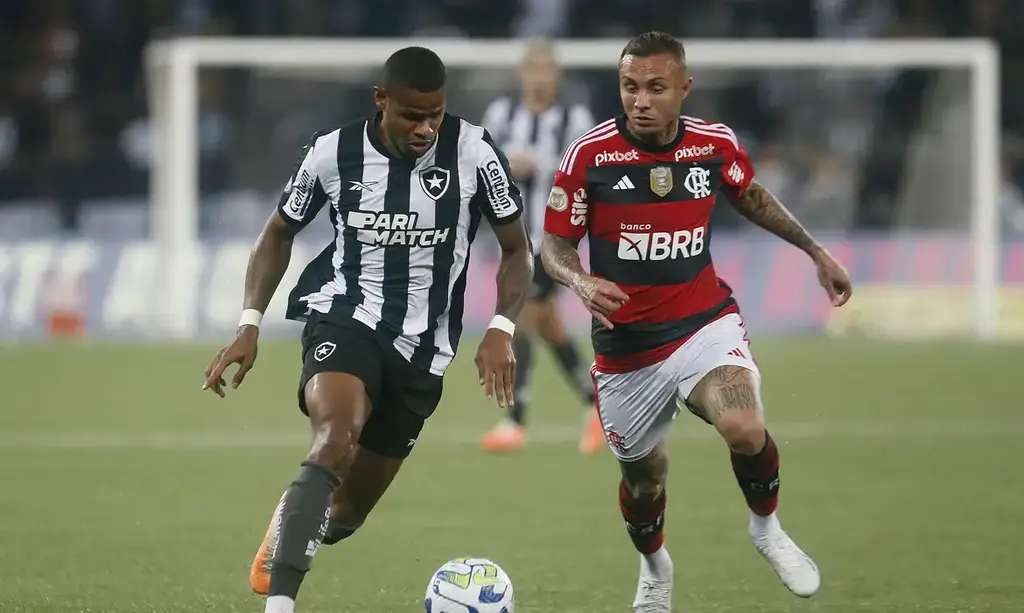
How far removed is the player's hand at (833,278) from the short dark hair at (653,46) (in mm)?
935

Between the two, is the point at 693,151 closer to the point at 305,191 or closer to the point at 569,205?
the point at 569,205

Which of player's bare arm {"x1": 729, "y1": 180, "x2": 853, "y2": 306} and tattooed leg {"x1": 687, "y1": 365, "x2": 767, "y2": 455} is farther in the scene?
player's bare arm {"x1": 729, "y1": 180, "x2": 853, "y2": 306}

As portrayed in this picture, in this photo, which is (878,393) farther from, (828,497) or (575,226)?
(575,226)

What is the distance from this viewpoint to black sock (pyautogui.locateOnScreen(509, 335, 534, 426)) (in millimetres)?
10461

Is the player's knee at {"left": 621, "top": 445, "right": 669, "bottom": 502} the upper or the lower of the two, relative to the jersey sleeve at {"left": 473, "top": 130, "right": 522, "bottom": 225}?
lower

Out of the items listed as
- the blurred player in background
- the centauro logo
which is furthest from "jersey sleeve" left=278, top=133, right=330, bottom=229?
the blurred player in background

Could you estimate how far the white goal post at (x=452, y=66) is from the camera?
1794cm

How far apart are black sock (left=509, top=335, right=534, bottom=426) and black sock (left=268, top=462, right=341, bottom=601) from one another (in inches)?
219

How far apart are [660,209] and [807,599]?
1588 millimetres

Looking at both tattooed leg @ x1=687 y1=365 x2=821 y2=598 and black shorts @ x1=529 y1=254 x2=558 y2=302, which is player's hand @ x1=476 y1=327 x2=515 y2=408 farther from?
black shorts @ x1=529 y1=254 x2=558 y2=302

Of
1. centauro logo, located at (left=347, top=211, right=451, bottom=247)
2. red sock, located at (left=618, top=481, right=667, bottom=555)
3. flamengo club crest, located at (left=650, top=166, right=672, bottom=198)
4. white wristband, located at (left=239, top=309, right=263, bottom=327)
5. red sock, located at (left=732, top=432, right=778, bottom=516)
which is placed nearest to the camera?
white wristband, located at (left=239, top=309, right=263, bottom=327)

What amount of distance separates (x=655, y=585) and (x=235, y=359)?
1.78m

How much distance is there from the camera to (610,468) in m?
9.79

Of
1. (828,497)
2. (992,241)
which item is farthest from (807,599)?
(992,241)
